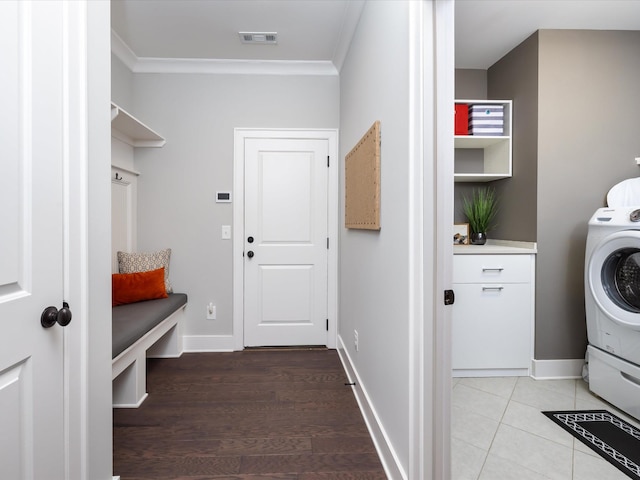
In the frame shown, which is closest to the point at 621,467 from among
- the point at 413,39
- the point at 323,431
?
the point at 323,431

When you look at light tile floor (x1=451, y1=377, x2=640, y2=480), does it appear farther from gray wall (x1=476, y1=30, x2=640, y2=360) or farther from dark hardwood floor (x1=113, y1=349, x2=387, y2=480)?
dark hardwood floor (x1=113, y1=349, x2=387, y2=480)

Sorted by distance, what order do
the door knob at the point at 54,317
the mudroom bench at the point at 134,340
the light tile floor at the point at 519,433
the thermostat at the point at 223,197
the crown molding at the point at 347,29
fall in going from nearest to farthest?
1. the door knob at the point at 54,317
2. the light tile floor at the point at 519,433
3. the mudroom bench at the point at 134,340
4. the crown molding at the point at 347,29
5. the thermostat at the point at 223,197

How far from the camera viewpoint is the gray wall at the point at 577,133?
244 centimetres

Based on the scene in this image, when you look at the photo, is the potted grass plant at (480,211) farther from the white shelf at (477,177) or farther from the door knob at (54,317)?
→ the door knob at (54,317)

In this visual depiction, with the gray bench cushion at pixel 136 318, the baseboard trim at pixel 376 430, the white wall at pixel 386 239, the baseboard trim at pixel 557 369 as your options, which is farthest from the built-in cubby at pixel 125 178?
the baseboard trim at pixel 557 369

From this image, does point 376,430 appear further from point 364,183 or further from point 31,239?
point 31,239

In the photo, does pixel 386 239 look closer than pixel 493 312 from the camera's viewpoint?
Yes

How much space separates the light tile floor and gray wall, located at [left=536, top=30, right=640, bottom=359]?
13.7 inches

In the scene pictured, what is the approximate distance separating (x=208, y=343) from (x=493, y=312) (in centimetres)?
240

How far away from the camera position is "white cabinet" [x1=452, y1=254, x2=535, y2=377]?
246cm

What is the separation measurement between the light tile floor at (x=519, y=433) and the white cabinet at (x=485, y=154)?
5.06 ft

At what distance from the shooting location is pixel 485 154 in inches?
119

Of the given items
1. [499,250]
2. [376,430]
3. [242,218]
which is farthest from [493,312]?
[242,218]

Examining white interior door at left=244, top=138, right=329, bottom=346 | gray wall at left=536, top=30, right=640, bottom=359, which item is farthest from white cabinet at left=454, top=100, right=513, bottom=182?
white interior door at left=244, top=138, right=329, bottom=346
